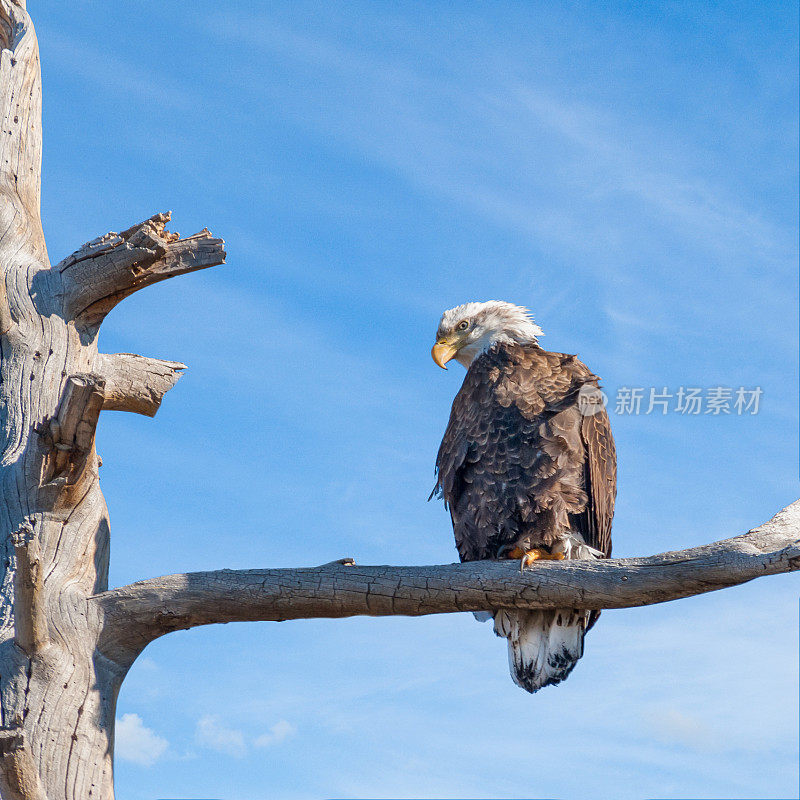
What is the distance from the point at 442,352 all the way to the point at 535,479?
4.44 feet

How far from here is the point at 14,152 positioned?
18.2ft

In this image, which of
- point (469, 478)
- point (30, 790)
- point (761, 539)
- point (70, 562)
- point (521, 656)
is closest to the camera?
point (30, 790)

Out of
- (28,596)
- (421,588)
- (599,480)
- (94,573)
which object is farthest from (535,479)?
(28,596)

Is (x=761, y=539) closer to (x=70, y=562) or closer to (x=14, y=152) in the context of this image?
(x=70, y=562)

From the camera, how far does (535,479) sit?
16.5 feet

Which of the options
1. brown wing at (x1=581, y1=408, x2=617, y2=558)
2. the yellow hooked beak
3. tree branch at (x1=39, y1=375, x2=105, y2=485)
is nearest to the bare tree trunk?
tree branch at (x1=39, y1=375, x2=105, y2=485)

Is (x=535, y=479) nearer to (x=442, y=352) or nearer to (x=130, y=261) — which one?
(x=442, y=352)

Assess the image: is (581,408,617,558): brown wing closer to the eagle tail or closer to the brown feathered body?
the brown feathered body

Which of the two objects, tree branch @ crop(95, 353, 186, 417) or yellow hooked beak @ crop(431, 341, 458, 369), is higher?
yellow hooked beak @ crop(431, 341, 458, 369)

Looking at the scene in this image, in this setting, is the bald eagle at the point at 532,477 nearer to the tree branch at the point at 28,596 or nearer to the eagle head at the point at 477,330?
the eagle head at the point at 477,330

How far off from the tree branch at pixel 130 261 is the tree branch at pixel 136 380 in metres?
0.32

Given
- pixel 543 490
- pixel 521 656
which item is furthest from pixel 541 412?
pixel 521 656

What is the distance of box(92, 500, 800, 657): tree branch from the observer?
3.97 metres

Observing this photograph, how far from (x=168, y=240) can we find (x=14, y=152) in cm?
162
